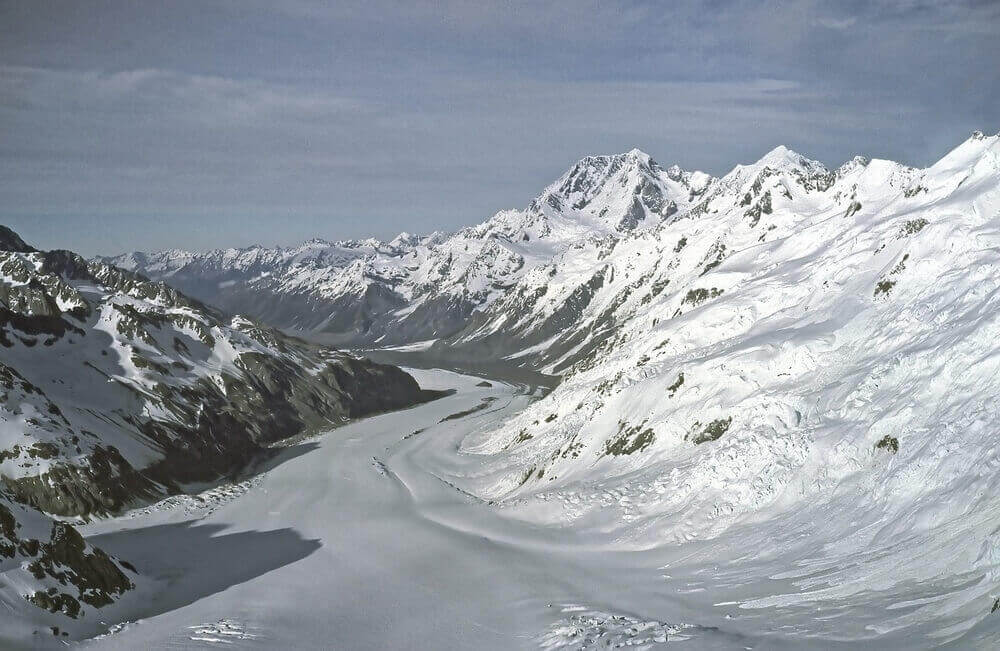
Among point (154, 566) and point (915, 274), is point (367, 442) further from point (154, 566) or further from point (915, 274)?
point (915, 274)

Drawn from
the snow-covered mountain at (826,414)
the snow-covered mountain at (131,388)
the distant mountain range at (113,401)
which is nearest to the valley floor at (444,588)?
the snow-covered mountain at (826,414)

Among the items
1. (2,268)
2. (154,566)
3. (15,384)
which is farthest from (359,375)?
(154,566)

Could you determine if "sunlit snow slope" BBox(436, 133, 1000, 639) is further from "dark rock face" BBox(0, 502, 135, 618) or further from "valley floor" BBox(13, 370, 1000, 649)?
"dark rock face" BBox(0, 502, 135, 618)

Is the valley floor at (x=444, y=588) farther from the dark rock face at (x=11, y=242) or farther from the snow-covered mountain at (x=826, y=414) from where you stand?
the dark rock face at (x=11, y=242)

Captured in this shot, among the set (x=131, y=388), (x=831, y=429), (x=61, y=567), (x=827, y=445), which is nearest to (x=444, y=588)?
(x=61, y=567)

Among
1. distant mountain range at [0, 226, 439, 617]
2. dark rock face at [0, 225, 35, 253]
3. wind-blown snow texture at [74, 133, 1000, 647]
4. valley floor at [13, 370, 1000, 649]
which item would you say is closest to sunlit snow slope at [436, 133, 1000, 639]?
wind-blown snow texture at [74, 133, 1000, 647]

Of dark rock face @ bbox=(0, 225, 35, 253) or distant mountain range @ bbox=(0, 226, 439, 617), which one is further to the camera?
dark rock face @ bbox=(0, 225, 35, 253)

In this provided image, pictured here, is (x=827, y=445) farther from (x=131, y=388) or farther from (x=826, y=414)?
(x=131, y=388)
